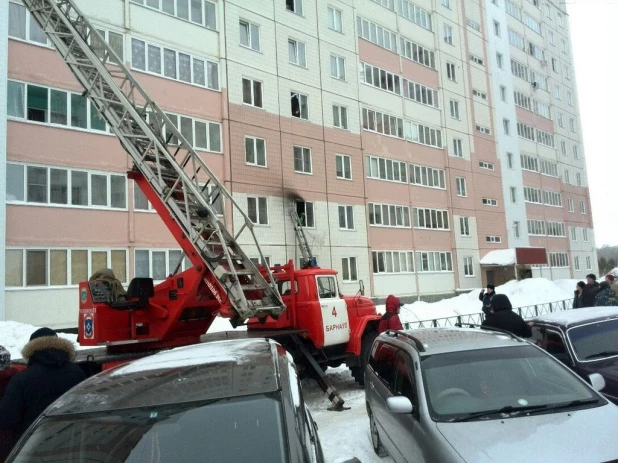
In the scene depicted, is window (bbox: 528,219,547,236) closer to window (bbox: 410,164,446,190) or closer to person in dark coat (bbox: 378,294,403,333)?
window (bbox: 410,164,446,190)

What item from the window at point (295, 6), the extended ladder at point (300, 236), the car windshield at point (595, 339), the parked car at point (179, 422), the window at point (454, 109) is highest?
the window at point (295, 6)

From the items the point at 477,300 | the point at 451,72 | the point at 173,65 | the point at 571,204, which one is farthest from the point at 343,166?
the point at 571,204

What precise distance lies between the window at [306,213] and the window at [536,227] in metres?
23.7

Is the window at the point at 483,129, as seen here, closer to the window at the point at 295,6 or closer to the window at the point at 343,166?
the window at the point at 343,166

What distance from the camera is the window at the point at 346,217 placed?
26781mm

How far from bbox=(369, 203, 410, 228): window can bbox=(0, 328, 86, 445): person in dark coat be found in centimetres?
2459

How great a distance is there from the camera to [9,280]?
16344 millimetres

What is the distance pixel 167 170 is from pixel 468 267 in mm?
28450

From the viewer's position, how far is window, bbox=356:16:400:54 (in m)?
30.4

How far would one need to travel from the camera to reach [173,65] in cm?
2123

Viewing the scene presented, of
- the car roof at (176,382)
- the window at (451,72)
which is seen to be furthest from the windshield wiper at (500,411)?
the window at (451,72)

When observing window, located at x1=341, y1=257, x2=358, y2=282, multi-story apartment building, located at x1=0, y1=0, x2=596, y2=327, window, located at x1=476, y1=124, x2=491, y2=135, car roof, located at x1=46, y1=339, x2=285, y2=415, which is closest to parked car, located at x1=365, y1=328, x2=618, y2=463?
car roof, located at x1=46, y1=339, x2=285, y2=415

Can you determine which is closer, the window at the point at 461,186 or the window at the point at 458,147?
the window at the point at 461,186

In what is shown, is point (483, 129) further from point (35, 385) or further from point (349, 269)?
point (35, 385)
